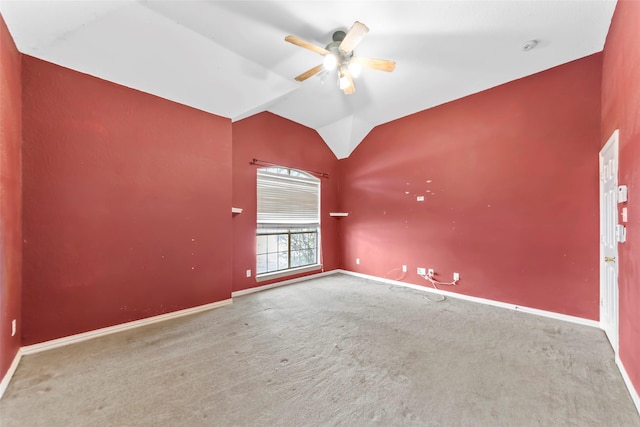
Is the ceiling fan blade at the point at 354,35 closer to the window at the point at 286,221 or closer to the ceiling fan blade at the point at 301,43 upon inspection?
the ceiling fan blade at the point at 301,43

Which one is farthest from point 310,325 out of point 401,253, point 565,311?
point 565,311

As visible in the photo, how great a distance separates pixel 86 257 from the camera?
252 centimetres

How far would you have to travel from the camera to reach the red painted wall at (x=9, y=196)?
71.5 inches

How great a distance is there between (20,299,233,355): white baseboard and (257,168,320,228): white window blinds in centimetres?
166

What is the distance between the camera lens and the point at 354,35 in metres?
2.10

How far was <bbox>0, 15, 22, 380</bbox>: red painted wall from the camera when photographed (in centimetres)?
182

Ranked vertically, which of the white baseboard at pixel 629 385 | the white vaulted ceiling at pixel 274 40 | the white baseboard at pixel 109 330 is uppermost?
the white vaulted ceiling at pixel 274 40

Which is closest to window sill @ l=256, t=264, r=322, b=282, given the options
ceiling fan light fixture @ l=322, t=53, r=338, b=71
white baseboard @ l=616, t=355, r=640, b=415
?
ceiling fan light fixture @ l=322, t=53, r=338, b=71

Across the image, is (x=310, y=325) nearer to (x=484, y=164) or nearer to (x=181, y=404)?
(x=181, y=404)

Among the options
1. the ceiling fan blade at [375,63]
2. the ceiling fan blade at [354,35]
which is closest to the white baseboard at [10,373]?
the ceiling fan blade at [354,35]

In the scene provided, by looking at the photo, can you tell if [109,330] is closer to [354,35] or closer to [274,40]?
[274,40]

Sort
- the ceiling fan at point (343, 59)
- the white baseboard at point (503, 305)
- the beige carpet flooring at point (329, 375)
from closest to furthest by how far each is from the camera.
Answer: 1. the beige carpet flooring at point (329, 375)
2. the ceiling fan at point (343, 59)
3. the white baseboard at point (503, 305)

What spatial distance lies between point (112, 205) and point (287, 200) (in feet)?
8.71

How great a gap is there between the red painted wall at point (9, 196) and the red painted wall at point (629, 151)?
14.4ft
